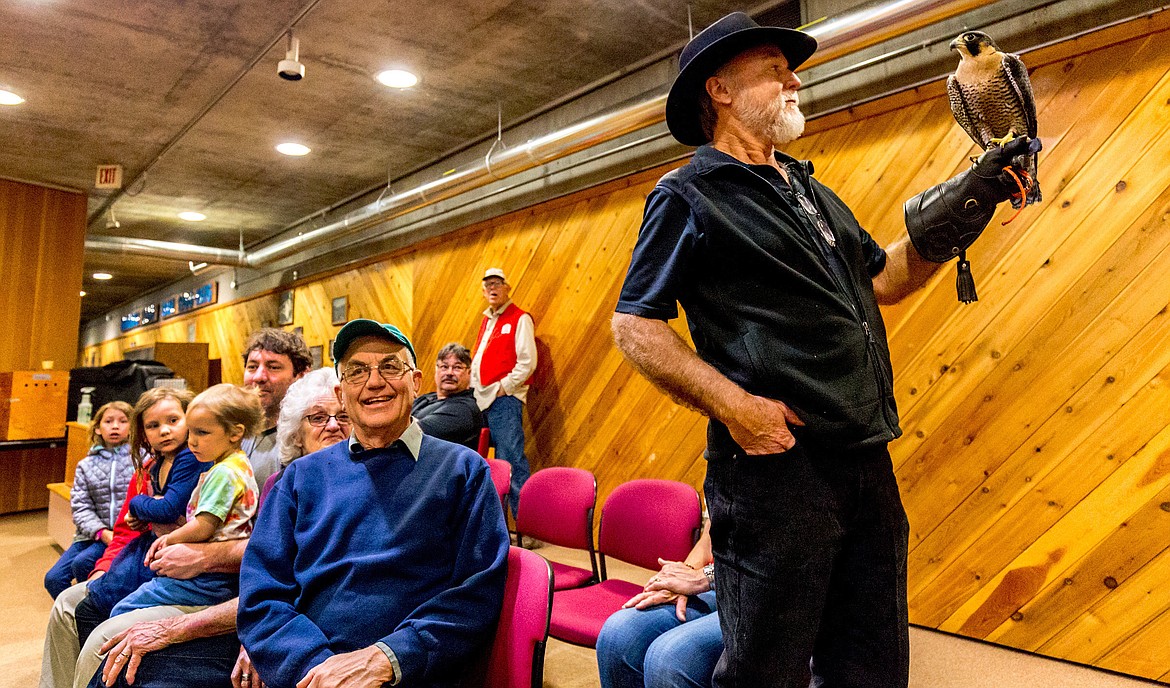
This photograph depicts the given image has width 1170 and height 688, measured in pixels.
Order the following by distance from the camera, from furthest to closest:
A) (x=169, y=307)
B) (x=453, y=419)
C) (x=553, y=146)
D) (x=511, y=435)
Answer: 1. (x=169, y=307)
2. (x=511, y=435)
3. (x=553, y=146)
4. (x=453, y=419)

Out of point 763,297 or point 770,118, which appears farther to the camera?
point 770,118

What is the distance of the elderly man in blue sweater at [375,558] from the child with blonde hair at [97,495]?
2330mm

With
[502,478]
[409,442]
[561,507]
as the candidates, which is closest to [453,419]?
[502,478]

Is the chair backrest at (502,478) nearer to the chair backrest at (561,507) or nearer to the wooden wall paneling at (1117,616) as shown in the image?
the chair backrest at (561,507)

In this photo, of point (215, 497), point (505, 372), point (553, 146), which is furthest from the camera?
point (505, 372)

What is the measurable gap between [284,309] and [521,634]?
8649 mm

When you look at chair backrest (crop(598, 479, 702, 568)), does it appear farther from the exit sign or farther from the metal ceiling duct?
the exit sign

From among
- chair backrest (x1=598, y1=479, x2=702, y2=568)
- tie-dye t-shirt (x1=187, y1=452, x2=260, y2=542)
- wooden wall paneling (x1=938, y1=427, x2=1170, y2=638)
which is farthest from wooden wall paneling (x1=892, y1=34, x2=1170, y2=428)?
tie-dye t-shirt (x1=187, y1=452, x2=260, y2=542)

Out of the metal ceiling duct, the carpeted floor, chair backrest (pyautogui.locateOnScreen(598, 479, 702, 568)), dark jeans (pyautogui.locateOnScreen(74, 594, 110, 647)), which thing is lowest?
the carpeted floor

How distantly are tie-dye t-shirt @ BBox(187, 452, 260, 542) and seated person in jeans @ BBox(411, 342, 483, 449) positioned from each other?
1813mm

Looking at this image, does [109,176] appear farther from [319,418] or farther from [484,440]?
[319,418]

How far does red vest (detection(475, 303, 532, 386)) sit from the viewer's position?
5207mm

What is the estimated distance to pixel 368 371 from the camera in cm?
171

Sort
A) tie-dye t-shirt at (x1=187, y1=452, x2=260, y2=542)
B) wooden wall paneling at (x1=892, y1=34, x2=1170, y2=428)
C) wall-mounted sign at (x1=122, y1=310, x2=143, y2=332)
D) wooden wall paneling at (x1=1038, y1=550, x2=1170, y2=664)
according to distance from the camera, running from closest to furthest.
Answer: tie-dye t-shirt at (x1=187, y1=452, x2=260, y2=542), wooden wall paneling at (x1=1038, y1=550, x2=1170, y2=664), wooden wall paneling at (x1=892, y1=34, x2=1170, y2=428), wall-mounted sign at (x1=122, y1=310, x2=143, y2=332)
